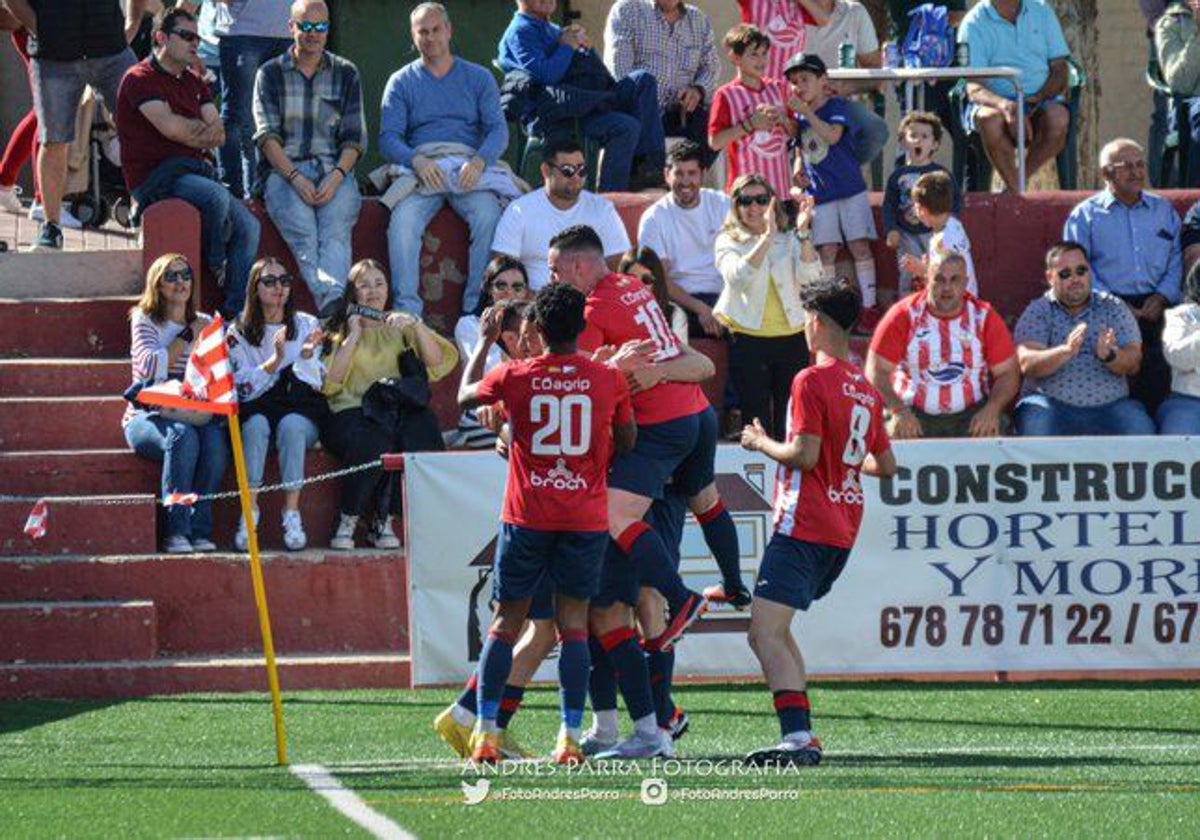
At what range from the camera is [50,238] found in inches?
667

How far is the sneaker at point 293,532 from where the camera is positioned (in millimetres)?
14906

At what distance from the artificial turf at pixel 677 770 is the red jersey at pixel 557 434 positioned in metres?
1.03

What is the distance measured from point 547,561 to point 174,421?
522 cm

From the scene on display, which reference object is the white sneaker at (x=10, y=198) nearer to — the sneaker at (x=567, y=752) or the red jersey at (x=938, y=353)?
the red jersey at (x=938, y=353)

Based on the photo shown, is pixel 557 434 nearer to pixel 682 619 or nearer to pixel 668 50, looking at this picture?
pixel 682 619

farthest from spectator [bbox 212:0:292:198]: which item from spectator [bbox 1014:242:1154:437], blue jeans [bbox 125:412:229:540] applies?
spectator [bbox 1014:242:1154:437]

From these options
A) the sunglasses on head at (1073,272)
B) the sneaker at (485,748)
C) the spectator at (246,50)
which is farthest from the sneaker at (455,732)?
the spectator at (246,50)

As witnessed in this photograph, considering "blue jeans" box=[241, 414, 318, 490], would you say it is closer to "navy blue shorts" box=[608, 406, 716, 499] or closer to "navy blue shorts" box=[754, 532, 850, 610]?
"navy blue shorts" box=[608, 406, 716, 499]

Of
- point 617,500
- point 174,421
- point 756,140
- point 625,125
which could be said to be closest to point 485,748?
point 617,500

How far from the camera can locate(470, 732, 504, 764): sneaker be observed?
10242 mm

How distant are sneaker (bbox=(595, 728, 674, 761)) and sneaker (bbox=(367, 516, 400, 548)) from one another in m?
4.69

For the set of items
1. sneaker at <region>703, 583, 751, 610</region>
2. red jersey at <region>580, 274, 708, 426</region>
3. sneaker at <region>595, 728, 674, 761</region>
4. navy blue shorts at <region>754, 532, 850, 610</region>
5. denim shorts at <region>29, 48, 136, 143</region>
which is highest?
denim shorts at <region>29, 48, 136, 143</region>

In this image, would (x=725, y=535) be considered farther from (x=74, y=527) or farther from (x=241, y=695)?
(x=74, y=527)

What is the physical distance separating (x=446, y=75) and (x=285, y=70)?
105 cm
